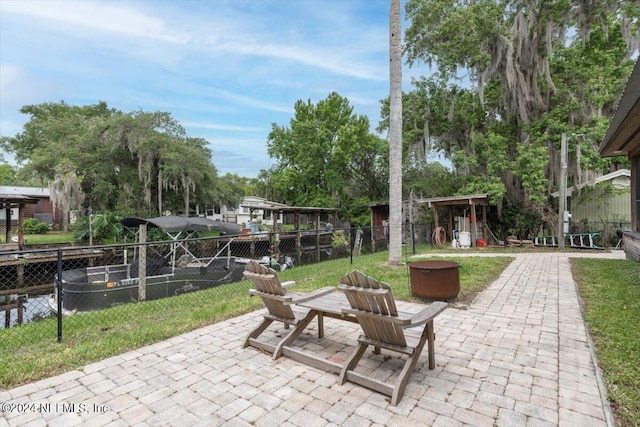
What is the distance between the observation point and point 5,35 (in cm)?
1076

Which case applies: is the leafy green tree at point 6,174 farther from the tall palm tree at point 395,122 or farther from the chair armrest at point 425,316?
the chair armrest at point 425,316

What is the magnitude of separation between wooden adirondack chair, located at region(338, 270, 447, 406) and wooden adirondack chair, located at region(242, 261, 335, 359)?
2.18 feet

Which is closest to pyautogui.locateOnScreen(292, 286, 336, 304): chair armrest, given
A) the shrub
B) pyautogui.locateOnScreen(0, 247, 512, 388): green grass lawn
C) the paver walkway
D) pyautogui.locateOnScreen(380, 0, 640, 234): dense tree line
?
the paver walkway

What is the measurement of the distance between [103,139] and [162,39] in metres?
10.7

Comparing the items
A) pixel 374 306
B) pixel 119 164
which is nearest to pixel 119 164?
pixel 119 164

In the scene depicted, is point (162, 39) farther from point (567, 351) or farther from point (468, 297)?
point (567, 351)

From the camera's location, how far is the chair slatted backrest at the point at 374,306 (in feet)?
7.41

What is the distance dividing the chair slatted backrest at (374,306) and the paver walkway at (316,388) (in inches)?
16.1

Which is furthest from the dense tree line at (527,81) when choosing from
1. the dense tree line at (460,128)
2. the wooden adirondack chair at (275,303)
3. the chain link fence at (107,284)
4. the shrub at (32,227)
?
the shrub at (32,227)

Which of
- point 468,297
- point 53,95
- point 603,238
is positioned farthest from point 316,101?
point 53,95

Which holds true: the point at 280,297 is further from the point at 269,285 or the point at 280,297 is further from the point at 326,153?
the point at 326,153

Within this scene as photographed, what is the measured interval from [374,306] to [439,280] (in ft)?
9.10

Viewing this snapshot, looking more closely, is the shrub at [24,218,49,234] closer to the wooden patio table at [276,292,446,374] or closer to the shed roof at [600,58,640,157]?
the wooden patio table at [276,292,446,374]

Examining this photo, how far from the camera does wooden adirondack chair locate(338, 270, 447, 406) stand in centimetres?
226
